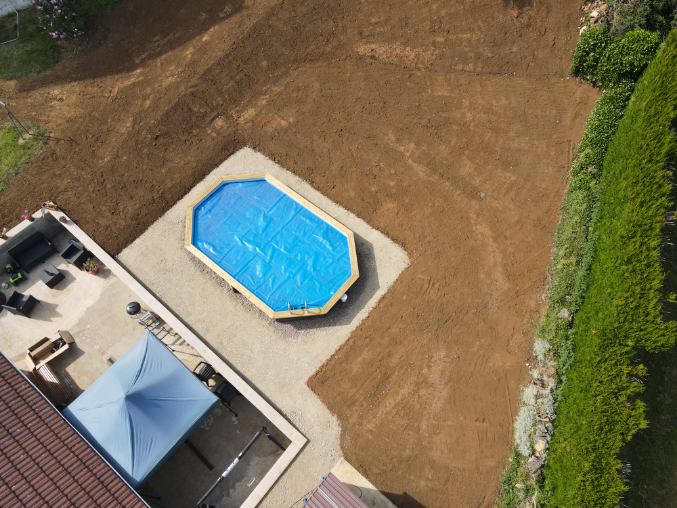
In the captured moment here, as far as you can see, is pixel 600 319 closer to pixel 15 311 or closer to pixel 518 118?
pixel 518 118

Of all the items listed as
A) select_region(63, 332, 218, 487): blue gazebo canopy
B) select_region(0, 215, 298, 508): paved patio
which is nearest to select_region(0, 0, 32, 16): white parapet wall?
select_region(0, 215, 298, 508): paved patio

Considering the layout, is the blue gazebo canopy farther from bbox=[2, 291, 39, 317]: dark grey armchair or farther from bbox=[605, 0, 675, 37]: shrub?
bbox=[605, 0, 675, 37]: shrub

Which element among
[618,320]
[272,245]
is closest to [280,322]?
[272,245]

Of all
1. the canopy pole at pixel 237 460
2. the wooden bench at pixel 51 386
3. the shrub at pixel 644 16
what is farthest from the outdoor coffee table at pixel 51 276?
the shrub at pixel 644 16

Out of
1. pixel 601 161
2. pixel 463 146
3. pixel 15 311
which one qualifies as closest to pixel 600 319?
pixel 601 161

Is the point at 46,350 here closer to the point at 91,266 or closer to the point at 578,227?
the point at 91,266

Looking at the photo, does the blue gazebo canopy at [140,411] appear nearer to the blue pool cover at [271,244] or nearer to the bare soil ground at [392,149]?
the blue pool cover at [271,244]
